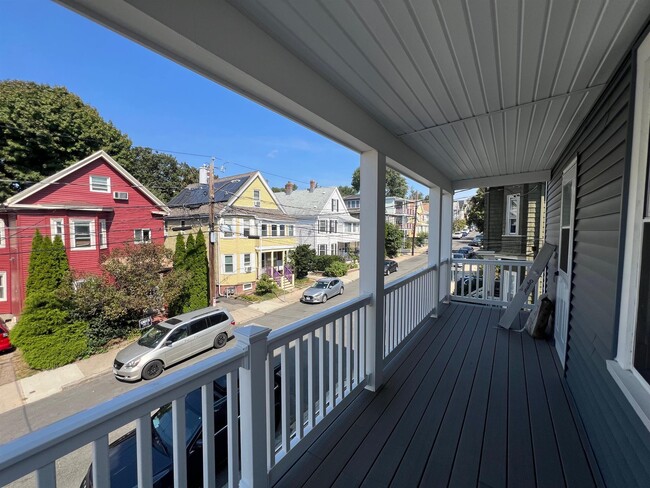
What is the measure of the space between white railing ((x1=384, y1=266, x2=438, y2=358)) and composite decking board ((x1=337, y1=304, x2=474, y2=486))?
349 millimetres

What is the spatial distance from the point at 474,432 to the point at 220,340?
465cm

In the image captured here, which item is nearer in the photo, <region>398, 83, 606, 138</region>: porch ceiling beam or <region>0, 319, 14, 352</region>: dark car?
<region>398, 83, 606, 138</region>: porch ceiling beam

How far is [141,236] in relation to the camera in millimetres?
4973

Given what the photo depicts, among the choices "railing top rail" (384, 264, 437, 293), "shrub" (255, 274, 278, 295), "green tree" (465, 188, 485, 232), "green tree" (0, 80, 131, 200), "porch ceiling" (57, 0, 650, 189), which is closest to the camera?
"porch ceiling" (57, 0, 650, 189)

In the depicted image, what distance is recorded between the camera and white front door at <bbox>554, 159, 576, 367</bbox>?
2.64 meters

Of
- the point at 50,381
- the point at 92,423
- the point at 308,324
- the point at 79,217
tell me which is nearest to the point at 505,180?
the point at 308,324

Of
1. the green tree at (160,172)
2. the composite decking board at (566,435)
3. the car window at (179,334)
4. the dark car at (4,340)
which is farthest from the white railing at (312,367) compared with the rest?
the green tree at (160,172)

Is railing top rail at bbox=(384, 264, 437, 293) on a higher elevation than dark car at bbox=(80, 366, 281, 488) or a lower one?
higher

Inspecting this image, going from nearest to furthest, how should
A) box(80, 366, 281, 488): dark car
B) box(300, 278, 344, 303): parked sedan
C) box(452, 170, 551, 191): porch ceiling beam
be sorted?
box(80, 366, 281, 488): dark car < box(452, 170, 551, 191): porch ceiling beam < box(300, 278, 344, 303): parked sedan

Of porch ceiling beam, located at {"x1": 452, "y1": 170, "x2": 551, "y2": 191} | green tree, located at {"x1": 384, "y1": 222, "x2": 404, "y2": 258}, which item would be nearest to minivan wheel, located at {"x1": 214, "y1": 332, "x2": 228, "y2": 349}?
porch ceiling beam, located at {"x1": 452, "y1": 170, "x2": 551, "y2": 191}

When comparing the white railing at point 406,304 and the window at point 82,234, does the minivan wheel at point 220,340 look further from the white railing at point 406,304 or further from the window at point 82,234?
the white railing at point 406,304

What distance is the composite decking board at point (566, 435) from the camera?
60.3 inches

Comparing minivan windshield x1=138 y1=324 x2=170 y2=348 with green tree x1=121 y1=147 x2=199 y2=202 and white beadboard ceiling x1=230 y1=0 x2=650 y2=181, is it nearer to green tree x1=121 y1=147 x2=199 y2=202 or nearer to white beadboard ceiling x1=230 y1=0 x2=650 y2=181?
green tree x1=121 y1=147 x2=199 y2=202

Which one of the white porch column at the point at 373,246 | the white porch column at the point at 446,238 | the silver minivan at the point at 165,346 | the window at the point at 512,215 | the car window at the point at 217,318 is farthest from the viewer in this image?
the window at the point at 512,215
